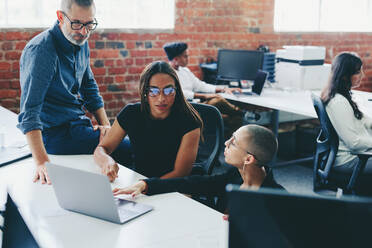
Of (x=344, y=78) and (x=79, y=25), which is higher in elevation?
(x=79, y=25)

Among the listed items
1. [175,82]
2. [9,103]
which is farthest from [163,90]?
[9,103]

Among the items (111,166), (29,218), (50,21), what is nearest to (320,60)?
(50,21)

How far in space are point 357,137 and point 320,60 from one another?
2.11 m

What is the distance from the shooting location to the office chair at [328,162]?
2484mm

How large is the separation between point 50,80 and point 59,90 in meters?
0.15

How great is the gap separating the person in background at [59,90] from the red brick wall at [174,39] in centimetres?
166

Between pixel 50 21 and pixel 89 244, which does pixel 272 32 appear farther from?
pixel 89 244

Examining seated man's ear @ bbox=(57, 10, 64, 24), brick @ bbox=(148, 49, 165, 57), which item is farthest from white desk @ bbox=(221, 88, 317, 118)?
seated man's ear @ bbox=(57, 10, 64, 24)

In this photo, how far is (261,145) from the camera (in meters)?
1.58

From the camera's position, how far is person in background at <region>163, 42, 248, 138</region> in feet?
13.6

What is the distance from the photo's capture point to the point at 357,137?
2553mm

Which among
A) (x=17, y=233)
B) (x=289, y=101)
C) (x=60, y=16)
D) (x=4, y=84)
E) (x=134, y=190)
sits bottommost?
(x=17, y=233)

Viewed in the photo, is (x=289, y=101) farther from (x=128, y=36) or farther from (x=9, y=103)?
(x=9, y=103)

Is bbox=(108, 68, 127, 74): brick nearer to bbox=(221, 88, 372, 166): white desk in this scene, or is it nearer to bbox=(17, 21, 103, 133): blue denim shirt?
bbox=(221, 88, 372, 166): white desk
